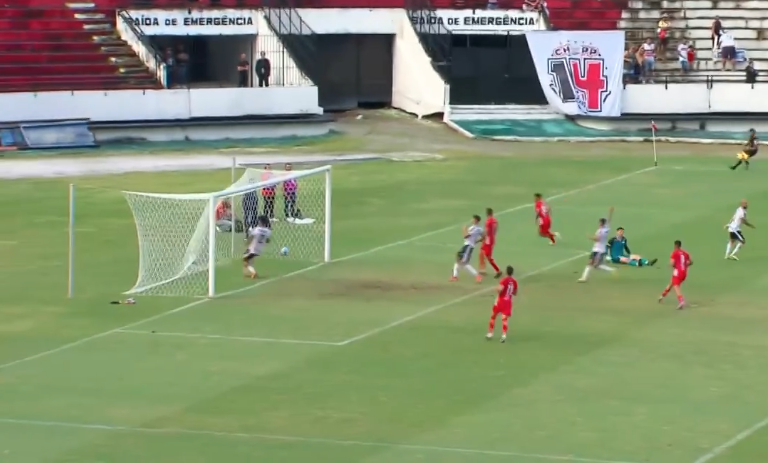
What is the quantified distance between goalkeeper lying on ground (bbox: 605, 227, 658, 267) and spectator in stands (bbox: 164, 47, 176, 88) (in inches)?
968

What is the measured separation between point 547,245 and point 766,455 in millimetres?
16279

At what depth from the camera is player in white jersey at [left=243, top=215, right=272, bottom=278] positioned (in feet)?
99.9

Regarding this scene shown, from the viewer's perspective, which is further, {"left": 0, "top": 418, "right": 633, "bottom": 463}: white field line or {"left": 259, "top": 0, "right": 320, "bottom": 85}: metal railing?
{"left": 259, "top": 0, "right": 320, "bottom": 85}: metal railing

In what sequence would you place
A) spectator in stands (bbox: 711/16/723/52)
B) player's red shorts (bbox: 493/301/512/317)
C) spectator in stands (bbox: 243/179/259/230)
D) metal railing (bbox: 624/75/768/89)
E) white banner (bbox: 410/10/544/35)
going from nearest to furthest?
player's red shorts (bbox: 493/301/512/317), spectator in stands (bbox: 243/179/259/230), metal railing (bbox: 624/75/768/89), white banner (bbox: 410/10/544/35), spectator in stands (bbox: 711/16/723/52)

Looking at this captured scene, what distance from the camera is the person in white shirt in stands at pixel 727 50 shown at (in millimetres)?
59125

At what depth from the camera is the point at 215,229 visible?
31.0 meters

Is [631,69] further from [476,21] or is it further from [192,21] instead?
[192,21]

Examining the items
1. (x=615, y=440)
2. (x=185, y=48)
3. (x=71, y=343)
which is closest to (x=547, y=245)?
(x=71, y=343)

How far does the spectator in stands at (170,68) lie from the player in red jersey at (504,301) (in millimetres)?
30274

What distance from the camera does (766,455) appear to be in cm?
1864

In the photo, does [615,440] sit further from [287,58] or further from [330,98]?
[330,98]

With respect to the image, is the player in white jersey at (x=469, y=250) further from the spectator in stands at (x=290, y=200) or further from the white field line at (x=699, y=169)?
the white field line at (x=699, y=169)

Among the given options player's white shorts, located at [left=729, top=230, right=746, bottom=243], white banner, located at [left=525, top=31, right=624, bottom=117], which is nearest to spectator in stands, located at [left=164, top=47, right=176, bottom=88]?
white banner, located at [left=525, top=31, right=624, bottom=117]

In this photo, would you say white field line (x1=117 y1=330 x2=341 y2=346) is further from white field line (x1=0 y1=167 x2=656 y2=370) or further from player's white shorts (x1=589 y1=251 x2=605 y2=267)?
player's white shorts (x1=589 y1=251 x2=605 y2=267)
